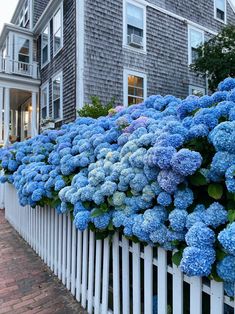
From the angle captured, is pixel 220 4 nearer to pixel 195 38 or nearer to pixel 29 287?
pixel 195 38

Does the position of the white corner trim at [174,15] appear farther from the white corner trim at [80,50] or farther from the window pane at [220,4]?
the white corner trim at [80,50]

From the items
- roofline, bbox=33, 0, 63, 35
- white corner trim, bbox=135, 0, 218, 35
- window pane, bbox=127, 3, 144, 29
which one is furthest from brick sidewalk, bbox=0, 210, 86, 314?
white corner trim, bbox=135, 0, 218, 35

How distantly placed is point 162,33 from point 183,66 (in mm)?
1635

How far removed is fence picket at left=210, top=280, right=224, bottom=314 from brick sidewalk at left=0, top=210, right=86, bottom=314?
1555 mm

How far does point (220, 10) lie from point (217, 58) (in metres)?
4.56

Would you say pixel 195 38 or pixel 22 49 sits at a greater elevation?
pixel 195 38

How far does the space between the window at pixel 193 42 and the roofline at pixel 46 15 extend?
5608 mm

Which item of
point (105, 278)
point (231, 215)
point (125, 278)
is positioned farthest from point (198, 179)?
point (105, 278)

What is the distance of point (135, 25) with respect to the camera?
10.3 meters

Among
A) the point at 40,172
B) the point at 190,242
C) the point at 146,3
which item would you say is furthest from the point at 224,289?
the point at 146,3

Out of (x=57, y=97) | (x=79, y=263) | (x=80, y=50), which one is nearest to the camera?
(x=79, y=263)

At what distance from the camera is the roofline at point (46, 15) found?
1028cm

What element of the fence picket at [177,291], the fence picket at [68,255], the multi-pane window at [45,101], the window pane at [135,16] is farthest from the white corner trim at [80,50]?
the fence picket at [177,291]

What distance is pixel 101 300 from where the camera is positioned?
2.36 m
